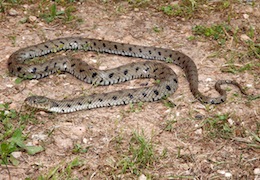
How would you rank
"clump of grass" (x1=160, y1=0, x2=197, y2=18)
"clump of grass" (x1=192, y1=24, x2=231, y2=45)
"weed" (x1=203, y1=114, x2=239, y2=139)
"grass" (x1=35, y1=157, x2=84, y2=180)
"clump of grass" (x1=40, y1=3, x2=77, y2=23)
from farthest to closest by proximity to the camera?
"clump of grass" (x1=160, y1=0, x2=197, y2=18) < "clump of grass" (x1=40, y1=3, x2=77, y2=23) < "clump of grass" (x1=192, y1=24, x2=231, y2=45) < "weed" (x1=203, y1=114, x2=239, y2=139) < "grass" (x1=35, y1=157, x2=84, y2=180)

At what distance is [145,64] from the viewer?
8766 mm

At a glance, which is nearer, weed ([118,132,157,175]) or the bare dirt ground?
weed ([118,132,157,175])

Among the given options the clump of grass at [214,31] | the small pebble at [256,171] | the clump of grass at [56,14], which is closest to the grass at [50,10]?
the clump of grass at [56,14]

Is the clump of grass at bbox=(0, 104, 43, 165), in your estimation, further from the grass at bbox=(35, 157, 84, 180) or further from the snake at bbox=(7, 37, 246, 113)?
the grass at bbox=(35, 157, 84, 180)

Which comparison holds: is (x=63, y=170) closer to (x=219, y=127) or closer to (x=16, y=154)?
(x=16, y=154)

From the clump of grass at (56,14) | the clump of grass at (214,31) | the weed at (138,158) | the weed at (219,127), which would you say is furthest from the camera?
the clump of grass at (56,14)

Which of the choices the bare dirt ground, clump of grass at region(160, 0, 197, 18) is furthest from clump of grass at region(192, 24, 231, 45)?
clump of grass at region(160, 0, 197, 18)

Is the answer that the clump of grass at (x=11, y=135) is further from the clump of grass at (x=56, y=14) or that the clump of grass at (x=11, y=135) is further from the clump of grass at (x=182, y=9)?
the clump of grass at (x=182, y=9)

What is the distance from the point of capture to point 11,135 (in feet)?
22.5

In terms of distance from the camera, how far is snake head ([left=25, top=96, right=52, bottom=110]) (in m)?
7.41

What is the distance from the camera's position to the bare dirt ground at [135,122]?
6.48 m

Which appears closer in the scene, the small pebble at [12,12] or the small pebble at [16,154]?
the small pebble at [16,154]

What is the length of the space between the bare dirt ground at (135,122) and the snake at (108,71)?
0.45 ft

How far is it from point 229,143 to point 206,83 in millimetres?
1807
